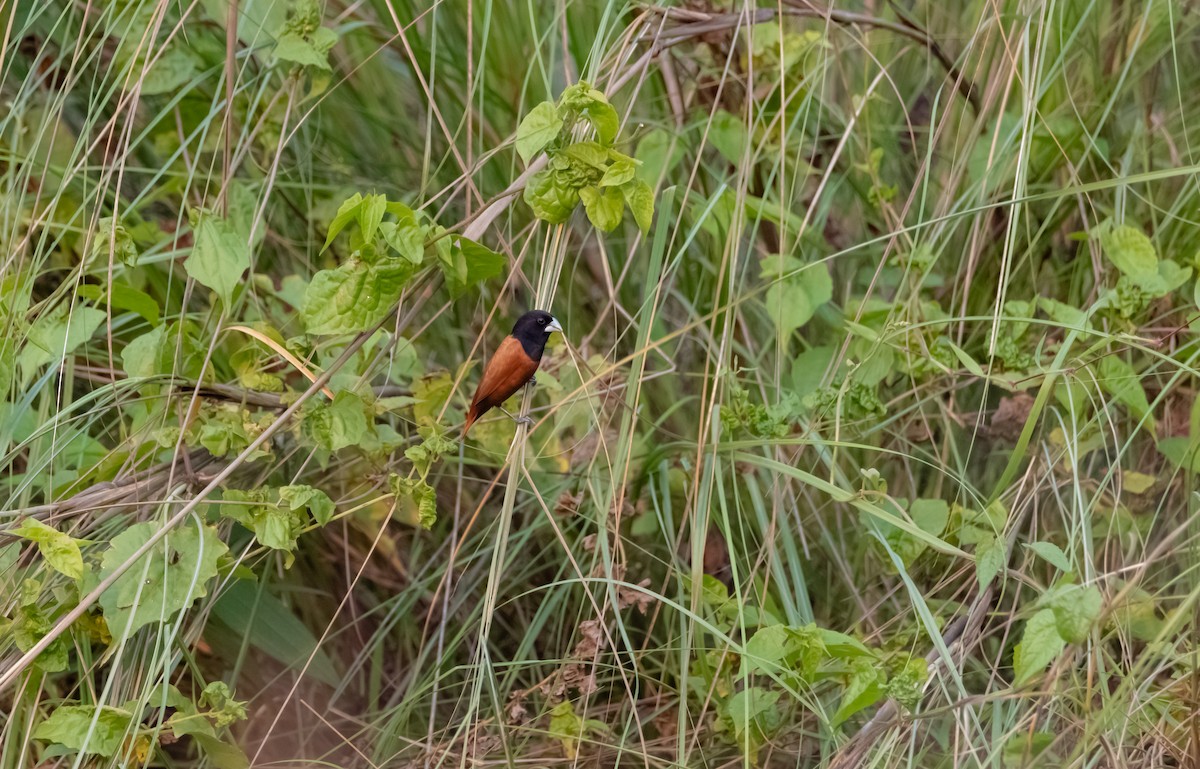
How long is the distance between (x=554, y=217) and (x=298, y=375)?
87cm

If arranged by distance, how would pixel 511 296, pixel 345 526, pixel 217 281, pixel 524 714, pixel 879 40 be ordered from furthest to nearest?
pixel 879 40
pixel 511 296
pixel 345 526
pixel 524 714
pixel 217 281

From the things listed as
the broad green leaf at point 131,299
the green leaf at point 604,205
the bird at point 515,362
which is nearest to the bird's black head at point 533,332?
the bird at point 515,362

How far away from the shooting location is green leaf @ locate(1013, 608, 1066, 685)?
1.45m

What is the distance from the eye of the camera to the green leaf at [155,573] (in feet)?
5.45

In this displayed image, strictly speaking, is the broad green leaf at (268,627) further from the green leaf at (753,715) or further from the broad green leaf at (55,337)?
the green leaf at (753,715)

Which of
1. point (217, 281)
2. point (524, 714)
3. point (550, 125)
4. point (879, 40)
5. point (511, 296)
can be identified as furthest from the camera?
point (879, 40)

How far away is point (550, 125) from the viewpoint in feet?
5.16

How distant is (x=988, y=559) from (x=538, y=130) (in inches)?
36.1

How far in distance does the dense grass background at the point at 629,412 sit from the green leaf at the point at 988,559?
3 cm

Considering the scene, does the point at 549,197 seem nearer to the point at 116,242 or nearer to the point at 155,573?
the point at 116,242

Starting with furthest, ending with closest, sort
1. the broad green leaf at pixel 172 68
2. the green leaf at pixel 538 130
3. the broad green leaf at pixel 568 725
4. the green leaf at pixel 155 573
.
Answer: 1. the broad green leaf at pixel 172 68
2. the broad green leaf at pixel 568 725
3. the green leaf at pixel 155 573
4. the green leaf at pixel 538 130

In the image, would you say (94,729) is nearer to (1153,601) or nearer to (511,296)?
(511,296)

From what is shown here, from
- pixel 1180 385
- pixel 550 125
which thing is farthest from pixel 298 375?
pixel 1180 385

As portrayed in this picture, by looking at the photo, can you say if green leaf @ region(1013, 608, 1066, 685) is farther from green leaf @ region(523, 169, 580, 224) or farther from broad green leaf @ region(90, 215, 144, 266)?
broad green leaf @ region(90, 215, 144, 266)
